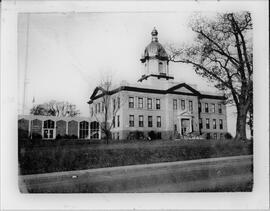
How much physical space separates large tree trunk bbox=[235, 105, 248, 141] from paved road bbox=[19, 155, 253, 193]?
23 centimetres

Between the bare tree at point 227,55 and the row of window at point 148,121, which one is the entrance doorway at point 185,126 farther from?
the bare tree at point 227,55

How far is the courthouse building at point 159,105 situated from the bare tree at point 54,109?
0.28 m

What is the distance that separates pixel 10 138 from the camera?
3.92m

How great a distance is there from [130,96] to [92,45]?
730 millimetres

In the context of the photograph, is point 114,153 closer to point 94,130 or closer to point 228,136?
point 94,130

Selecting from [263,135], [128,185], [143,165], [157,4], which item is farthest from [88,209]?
[157,4]

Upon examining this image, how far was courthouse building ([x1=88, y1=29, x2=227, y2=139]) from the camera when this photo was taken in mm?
4047

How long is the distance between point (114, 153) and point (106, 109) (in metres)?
0.51

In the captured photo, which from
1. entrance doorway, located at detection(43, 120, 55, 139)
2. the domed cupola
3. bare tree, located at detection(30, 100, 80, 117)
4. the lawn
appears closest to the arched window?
the domed cupola

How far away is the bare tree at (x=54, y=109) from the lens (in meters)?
3.93

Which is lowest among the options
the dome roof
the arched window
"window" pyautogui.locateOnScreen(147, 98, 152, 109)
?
"window" pyautogui.locateOnScreen(147, 98, 152, 109)

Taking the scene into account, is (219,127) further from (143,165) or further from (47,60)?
(47,60)

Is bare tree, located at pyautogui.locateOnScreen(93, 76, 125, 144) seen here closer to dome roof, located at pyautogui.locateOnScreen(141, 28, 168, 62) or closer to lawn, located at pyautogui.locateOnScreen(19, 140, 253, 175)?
lawn, located at pyautogui.locateOnScreen(19, 140, 253, 175)

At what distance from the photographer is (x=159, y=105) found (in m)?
4.10
